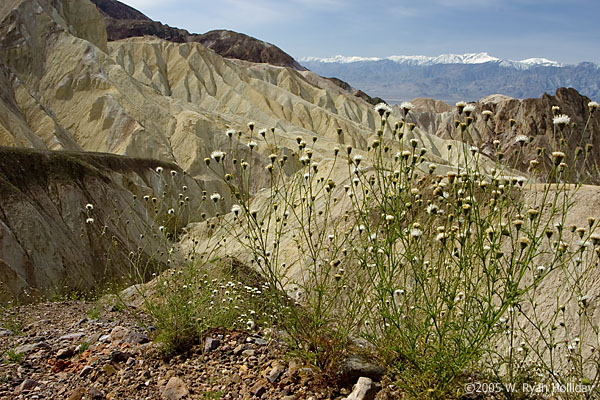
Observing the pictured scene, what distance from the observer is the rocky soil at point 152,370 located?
3.81 m

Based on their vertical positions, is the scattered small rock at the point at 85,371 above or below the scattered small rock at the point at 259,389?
below

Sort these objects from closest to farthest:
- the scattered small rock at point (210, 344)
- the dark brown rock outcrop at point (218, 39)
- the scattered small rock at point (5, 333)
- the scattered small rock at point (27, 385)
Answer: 1. the scattered small rock at point (27, 385)
2. the scattered small rock at point (210, 344)
3. the scattered small rock at point (5, 333)
4. the dark brown rock outcrop at point (218, 39)

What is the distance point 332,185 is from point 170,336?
2.28 m

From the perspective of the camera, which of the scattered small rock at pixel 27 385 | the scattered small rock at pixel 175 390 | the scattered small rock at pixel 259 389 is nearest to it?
the scattered small rock at pixel 259 389

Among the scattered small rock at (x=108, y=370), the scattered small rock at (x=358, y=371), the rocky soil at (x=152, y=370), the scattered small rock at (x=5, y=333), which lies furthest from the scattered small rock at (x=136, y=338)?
the scattered small rock at (x=358, y=371)

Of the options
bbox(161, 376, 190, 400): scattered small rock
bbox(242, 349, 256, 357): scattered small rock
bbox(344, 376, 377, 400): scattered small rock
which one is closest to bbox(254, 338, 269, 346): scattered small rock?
bbox(242, 349, 256, 357): scattered small rock

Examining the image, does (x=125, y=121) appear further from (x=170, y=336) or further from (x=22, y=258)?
(x=170, y=336)

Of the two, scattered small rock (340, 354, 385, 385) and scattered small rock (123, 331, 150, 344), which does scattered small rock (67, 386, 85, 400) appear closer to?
scattered small rock (123, 331, 150, 344)

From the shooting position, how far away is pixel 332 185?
158 inches

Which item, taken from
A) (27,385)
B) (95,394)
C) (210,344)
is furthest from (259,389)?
(27,385)

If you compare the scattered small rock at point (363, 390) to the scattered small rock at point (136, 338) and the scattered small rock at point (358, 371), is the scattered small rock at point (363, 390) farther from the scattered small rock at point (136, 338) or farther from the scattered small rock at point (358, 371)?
the scattered small rock at point (136, 338)

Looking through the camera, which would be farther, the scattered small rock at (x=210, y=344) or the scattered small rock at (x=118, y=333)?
the scattered small rock at (x=118, y=333)

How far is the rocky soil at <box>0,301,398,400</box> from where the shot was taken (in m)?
3.81

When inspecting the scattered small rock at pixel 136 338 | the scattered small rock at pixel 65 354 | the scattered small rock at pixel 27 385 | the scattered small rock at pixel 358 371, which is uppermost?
the scattered small rock at pixel 358 371
